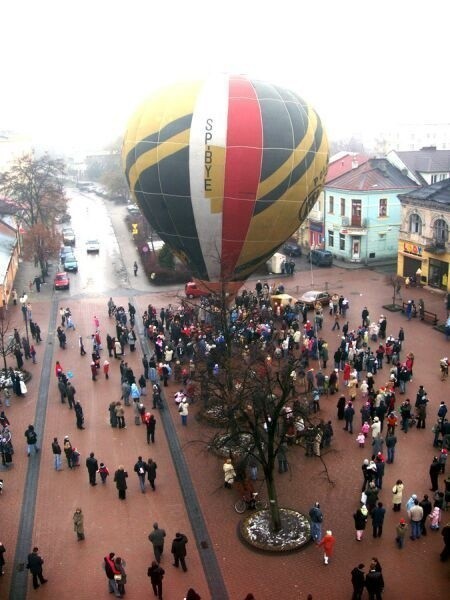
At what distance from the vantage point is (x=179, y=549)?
1491 cm

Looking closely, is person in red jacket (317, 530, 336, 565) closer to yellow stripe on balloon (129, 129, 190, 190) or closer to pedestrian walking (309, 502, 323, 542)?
pedestrian walking (309, 502, 323, 542)

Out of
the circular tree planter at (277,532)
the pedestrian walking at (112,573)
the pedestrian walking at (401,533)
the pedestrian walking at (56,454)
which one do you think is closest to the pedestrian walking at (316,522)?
the circular tree planter at (277,532)

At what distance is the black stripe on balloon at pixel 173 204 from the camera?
26.8 meters

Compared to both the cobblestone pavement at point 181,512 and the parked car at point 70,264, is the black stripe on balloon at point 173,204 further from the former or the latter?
the parked car at point 70,264

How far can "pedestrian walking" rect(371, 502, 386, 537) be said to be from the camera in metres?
15.7

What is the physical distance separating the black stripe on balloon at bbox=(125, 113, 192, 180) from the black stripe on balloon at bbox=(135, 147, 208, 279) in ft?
2.63

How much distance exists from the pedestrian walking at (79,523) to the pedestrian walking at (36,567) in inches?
60.1

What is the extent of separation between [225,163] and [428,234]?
1945 cm

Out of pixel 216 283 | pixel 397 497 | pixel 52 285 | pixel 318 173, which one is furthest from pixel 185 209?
pixel 52 285

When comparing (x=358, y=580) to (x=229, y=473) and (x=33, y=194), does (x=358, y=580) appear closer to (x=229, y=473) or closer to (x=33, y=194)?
(x=229, y=473)

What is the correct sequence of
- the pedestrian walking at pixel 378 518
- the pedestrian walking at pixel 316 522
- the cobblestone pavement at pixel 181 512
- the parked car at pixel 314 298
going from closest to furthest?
1. the cobblestone pavement at pixel 181 512
2. the pedestrian walking at pixel 316 522
3. the pedestrian walking at pixel 378 518
4. the parked car at pixel 314 298

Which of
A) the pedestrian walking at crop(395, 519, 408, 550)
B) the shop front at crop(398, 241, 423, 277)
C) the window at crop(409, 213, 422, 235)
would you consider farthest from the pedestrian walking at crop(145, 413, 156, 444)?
the window at crop(409, 213, 422, 235)

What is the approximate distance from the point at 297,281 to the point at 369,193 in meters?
9.66

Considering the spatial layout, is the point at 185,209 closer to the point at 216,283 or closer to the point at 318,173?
the point at 216,283
